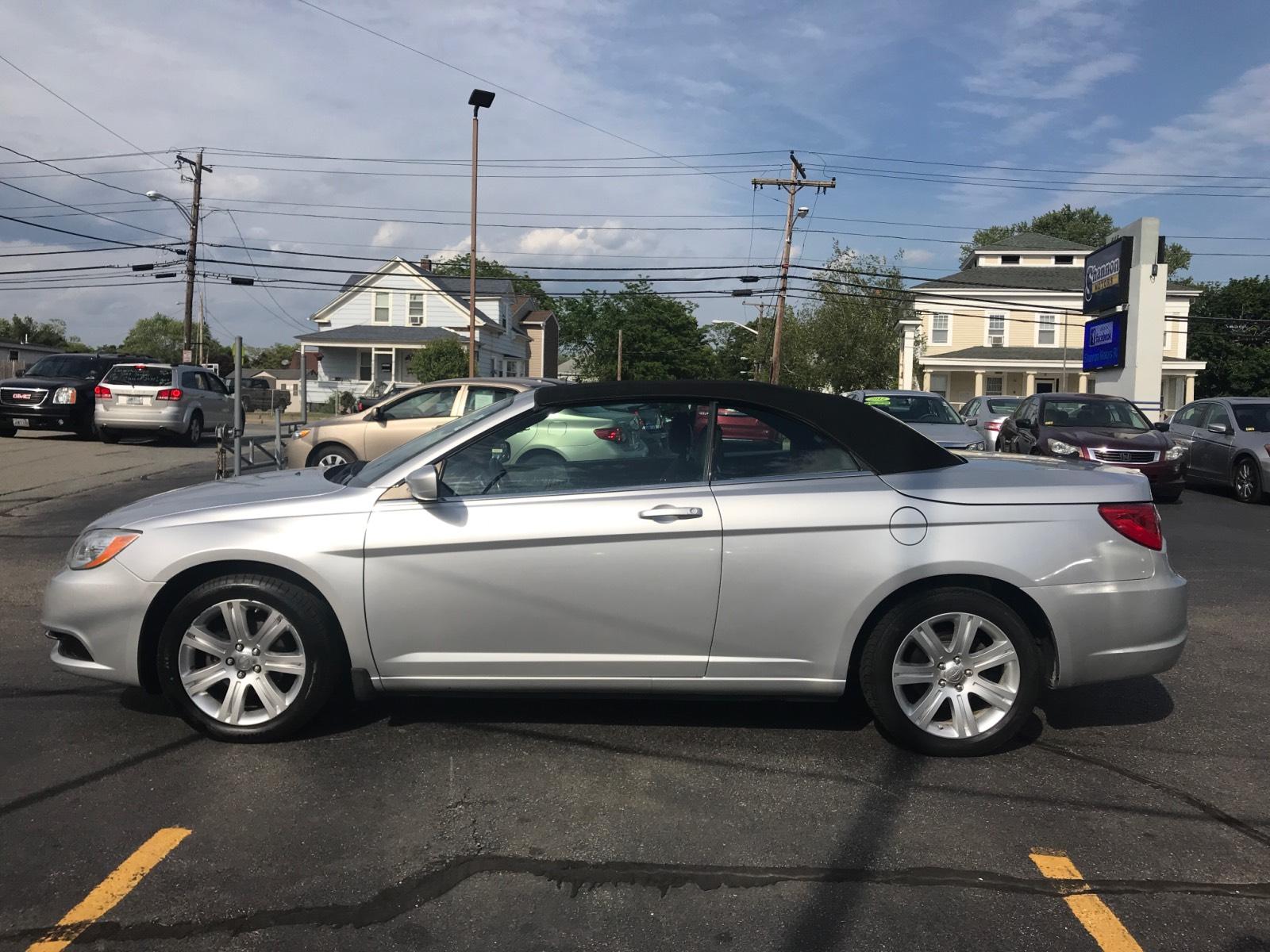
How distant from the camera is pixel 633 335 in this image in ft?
269

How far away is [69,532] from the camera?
32.5 feet

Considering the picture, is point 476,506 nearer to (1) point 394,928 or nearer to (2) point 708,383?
(2) point 708,383

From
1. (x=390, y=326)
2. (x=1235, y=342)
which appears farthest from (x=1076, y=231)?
(x=390, y=326)

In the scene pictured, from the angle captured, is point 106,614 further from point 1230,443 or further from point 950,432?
point 1230,443

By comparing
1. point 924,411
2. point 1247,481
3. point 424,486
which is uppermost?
point 924,411

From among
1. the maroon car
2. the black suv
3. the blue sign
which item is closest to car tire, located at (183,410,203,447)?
the black suv

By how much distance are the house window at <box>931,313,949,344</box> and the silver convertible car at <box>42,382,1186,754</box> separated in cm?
4458

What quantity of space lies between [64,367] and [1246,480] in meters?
21.4

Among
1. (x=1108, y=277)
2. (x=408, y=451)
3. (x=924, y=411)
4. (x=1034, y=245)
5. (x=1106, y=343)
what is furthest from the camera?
(x=1034, y=245)

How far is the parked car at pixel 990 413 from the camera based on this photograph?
785 inches

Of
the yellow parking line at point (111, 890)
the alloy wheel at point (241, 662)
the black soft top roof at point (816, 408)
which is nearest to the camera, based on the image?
the yellow parking line at point (111, 890)

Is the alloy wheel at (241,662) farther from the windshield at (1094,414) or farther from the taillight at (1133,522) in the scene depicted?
the windshield at (1094,414)

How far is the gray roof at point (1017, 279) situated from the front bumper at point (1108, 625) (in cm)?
4372

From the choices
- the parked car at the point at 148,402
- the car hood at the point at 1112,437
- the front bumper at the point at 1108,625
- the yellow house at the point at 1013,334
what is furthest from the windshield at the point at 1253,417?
the yellow house at the point at 1013,334
